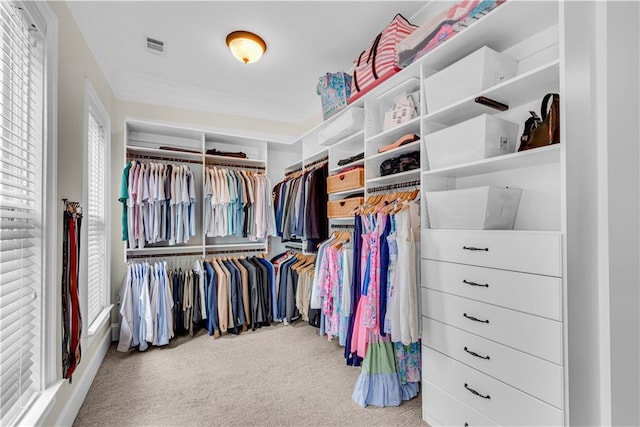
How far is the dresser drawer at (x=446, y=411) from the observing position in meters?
1.43

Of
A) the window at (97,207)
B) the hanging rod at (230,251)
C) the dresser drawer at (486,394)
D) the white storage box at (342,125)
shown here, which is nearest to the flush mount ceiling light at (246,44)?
the white storage box at (342,125)

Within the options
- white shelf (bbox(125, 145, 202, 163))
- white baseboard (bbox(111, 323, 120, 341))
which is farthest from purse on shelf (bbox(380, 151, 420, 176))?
white baseboard (bbox(111, 323, 120, 341))

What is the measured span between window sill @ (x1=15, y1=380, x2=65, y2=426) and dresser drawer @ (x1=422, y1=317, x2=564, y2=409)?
1.91 m

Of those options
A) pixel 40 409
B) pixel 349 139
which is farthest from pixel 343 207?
pixel 40 409

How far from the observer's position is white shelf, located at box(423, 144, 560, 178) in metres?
1.25

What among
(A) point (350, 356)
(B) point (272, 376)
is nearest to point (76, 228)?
(B) point (272, 376)

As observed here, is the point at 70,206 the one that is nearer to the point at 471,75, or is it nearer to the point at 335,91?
the point at 335,91

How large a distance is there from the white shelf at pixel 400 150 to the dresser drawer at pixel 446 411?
4.82 feet

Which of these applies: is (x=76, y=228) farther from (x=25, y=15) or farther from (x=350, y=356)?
(x=350, y=356)

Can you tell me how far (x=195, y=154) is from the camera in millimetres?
3252

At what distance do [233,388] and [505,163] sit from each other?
2.27 metres

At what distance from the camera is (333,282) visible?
2.30 m

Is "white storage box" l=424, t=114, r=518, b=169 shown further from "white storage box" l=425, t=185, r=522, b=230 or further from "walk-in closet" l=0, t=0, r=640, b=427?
"white storage box" l=425, t=185, r=522, b=230

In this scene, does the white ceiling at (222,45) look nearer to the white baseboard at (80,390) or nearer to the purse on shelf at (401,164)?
the purse on shelf at (401,164)
